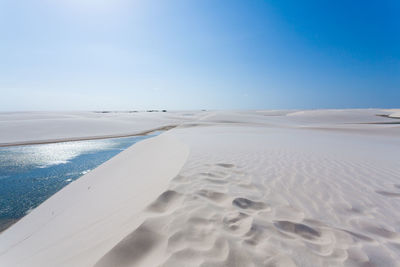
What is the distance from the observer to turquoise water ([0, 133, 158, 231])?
4.86m

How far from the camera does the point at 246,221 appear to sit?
8.09ft

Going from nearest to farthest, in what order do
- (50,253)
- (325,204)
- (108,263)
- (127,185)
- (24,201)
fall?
(108,263)
(50,253)
(325,204)
(127,185)
(24,201)

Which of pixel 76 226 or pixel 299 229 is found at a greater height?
pixel 299 229

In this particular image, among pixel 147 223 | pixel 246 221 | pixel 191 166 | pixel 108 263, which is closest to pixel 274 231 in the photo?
pixel 246 221

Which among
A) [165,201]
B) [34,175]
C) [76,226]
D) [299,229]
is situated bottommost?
[34,175]

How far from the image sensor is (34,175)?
7.15m

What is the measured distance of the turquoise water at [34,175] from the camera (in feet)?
15.9

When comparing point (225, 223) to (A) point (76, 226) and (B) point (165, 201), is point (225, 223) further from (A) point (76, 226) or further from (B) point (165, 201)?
(A) point (76, 226)

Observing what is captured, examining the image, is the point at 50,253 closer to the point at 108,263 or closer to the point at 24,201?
the point at 108,263

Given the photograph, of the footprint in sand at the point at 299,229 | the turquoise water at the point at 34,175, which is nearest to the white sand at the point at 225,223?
the footprint in sand at the point at 299,229

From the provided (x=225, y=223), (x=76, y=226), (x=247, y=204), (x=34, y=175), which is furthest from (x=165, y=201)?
(x=34, y=175)

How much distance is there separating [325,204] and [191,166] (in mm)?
2970

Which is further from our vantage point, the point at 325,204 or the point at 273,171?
the point at 273,171

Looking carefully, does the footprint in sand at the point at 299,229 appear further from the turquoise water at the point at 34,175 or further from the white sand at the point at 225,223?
the turquoise water at the point at 34,175
